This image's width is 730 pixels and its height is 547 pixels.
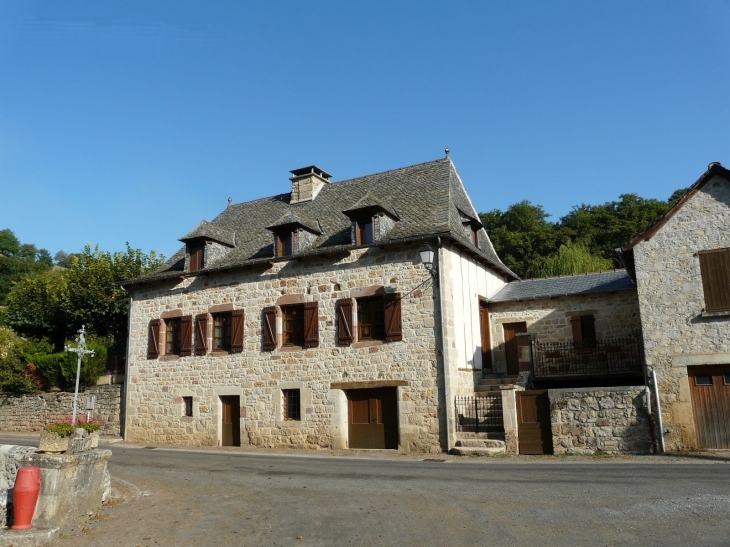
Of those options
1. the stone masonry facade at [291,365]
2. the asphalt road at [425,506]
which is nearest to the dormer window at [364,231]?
the stone masonry facade at [291,365]

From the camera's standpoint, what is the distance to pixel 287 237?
19484 millimetres

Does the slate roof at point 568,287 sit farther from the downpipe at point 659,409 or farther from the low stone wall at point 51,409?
the low stone wall at point 51,409

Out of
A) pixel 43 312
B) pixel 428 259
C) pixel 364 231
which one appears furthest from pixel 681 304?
pixel 43 312

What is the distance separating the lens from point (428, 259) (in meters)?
16.6

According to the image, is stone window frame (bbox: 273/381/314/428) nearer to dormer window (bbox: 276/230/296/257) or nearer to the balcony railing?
dormer window (bbox: 276/230/296/257)

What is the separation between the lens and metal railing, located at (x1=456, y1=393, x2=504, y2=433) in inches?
626

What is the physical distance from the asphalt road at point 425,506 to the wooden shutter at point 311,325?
19.6 ft

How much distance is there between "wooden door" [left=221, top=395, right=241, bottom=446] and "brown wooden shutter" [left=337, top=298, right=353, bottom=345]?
175 inches

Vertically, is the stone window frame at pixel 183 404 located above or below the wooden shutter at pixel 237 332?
below

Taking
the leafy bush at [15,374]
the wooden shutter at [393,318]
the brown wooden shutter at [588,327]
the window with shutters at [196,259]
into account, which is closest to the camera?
the wooden shutter at [393,318]

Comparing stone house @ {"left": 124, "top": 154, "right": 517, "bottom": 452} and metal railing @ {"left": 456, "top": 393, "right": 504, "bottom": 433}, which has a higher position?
stone house @ {"left": 124, "top": 154, "right": 517, "bottom": 452}

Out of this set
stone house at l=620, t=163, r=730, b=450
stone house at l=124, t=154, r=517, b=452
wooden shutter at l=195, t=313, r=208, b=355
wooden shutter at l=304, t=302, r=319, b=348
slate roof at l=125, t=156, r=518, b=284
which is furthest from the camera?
wooden shutter at l=195, t=313, r=208, b=355

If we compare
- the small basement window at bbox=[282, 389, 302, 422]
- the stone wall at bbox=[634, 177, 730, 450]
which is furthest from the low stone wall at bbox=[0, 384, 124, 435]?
the stone wall at bbox=[634, 177, 730, 450]

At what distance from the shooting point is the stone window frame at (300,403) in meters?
18.0
